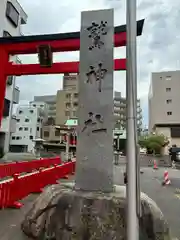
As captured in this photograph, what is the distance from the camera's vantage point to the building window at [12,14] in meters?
22.9

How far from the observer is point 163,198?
8.80m

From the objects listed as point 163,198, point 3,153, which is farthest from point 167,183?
point 3,153

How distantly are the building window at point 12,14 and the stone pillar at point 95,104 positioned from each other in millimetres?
20742

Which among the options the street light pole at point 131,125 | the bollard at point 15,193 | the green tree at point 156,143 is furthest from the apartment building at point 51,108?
the street light pole at point 131,125

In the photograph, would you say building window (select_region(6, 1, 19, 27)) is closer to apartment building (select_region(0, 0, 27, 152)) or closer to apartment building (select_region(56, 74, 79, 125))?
apartment building (select_region(0, 0, 27, 152))

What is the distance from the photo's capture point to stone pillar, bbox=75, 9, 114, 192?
4809 millimetres

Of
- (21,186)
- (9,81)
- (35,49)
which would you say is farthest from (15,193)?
(9,81)

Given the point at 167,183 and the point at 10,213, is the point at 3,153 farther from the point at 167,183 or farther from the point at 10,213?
the point at 10,213

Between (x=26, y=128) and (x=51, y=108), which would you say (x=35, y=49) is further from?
(x=51, y=108)

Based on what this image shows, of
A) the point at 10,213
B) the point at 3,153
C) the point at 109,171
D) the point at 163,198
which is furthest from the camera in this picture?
the point at 3,153

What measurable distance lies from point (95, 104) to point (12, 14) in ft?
75.4

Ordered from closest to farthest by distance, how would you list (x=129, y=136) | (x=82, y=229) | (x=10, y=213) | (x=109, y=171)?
1. (x=129, y=136)
2. (x=82, y=229)
3. (x=109, y=171)
4. (x=10, y=213)

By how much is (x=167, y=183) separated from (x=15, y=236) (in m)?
10.1

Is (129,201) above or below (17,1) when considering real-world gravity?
below
